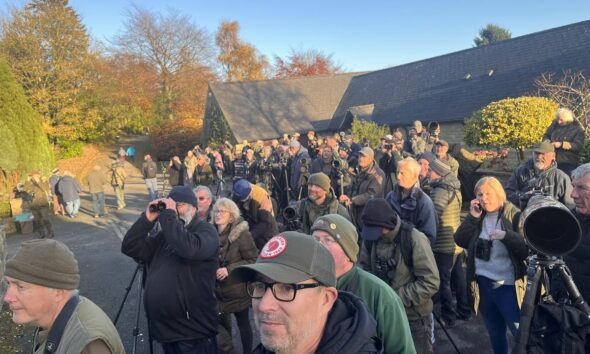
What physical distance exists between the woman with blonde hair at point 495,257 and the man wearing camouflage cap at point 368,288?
1502mm

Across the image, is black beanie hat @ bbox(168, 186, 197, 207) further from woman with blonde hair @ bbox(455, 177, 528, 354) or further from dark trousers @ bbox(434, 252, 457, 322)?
dark trousers @ bbox(434, 252, 457, 322)

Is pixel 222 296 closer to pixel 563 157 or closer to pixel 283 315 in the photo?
pixel 283 315

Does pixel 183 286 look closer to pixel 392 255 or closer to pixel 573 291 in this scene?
pixel 392 255

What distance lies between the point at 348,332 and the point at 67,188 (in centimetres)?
1335

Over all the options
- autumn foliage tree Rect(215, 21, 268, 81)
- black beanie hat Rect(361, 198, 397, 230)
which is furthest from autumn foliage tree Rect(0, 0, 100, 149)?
black beanie hat Rect(361, 198, 397, 230)

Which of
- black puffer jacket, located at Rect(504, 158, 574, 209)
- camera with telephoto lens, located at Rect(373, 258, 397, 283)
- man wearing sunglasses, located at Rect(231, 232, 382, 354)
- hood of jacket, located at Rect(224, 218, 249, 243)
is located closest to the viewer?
man wearing sunglasses, located at Rect(231, 232, 382, 354)

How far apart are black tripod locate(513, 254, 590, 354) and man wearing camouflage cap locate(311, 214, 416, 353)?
55 centimetres

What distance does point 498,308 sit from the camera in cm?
353

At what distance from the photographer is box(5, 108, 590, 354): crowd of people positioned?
148 centimetres

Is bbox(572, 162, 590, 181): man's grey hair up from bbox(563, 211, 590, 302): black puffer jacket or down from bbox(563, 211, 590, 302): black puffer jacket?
up

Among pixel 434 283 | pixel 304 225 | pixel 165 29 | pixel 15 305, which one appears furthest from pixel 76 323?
pixel 165 29

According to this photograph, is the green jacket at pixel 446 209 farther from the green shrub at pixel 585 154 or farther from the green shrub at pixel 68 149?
the green shrub at pixel 68 149

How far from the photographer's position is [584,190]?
2.66 meters

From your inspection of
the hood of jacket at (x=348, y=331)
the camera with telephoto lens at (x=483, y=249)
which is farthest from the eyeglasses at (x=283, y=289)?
the camera with telephoto lens at (x=483, y=249)
